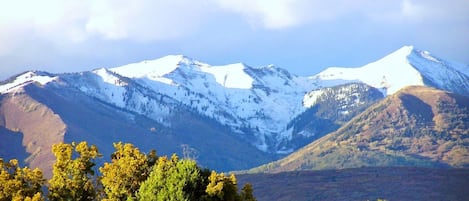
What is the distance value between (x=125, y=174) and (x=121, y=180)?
718 mm

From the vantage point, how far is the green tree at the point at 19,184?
79.1 metres

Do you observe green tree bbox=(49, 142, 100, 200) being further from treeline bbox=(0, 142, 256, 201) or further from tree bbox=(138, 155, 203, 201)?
tree bbox=(138, 155, 203, 201)

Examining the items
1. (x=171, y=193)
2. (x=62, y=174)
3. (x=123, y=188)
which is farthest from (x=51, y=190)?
(x=171, y=193)

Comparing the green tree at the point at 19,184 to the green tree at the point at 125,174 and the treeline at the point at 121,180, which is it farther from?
the green tree at the point at 125,174

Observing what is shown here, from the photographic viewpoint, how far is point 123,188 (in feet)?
277

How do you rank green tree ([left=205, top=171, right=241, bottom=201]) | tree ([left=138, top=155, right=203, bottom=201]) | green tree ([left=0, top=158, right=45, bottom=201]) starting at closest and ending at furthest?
green tree ([left=0, top=158, right=45, bottom=201]) < tree ([left=138, top=155, right=203, bottom=201]) < green tree ([left=205, top=171, right=241, bottom=201])

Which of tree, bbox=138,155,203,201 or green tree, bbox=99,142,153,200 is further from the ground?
green tree, bbox=99,142,153,200

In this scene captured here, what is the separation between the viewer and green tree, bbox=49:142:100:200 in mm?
83312

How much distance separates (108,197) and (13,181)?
9999 millimetres

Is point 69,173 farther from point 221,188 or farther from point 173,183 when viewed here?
point 221,188

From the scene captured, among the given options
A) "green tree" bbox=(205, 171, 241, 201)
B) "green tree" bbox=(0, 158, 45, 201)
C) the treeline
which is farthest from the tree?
"green tree" bbox=(0, 158, 45, 201)

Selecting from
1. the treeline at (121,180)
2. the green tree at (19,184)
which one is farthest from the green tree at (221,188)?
the green tree at (19,184)

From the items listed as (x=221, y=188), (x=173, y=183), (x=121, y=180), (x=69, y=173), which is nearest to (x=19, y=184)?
→ (x=69, y=173)

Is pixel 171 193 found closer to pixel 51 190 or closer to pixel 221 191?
pixel 221 191
